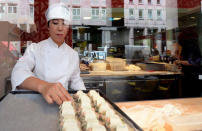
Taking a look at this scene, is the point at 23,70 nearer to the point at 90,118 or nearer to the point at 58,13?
the point at 58,13

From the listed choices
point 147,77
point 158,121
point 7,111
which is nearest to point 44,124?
point 7,111

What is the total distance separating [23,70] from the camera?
1274mm

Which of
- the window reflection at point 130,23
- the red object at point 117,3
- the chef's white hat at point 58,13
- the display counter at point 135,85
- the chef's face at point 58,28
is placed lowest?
the display counter at point 135,85

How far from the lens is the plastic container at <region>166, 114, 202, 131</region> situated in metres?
0.86

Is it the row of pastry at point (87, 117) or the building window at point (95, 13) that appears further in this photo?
the building window at point (95, 13)

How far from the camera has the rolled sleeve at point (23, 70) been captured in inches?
47.2

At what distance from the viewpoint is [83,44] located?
427 cm

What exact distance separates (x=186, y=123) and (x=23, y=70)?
3.19 ft

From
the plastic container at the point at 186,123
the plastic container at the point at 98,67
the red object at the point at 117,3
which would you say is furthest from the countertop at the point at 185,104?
the red object at the point at 117,3

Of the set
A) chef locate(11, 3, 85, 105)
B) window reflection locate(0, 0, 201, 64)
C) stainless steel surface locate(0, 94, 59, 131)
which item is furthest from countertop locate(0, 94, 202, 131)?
window reflection locate(0, 0, 201, 64)

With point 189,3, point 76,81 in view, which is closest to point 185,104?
point 76,81

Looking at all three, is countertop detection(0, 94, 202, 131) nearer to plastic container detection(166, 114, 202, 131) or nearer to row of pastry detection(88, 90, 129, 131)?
row of pastry detection(88, 90, 129, 131)

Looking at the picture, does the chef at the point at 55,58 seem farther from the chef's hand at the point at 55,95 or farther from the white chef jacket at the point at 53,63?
the chef's hand at the point at 55,95

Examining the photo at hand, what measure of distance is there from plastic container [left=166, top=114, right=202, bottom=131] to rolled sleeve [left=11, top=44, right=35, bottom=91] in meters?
0.82
